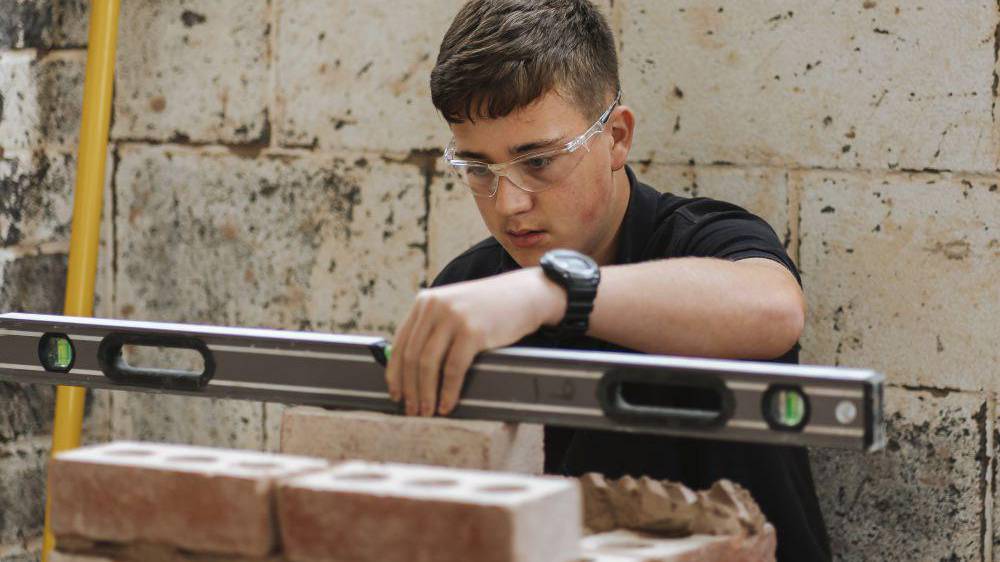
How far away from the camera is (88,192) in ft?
11.9

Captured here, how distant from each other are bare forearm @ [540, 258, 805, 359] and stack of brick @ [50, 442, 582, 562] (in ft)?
1.80

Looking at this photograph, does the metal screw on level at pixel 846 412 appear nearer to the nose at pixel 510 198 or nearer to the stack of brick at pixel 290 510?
the stack of brick at pixel 290 510

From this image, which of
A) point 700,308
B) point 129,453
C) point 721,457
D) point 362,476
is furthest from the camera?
point 721,457

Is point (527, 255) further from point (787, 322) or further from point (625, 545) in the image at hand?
point (625, 545)

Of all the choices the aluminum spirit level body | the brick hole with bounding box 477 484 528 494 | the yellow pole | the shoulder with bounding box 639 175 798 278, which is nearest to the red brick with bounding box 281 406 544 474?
the aluminum spirit level body

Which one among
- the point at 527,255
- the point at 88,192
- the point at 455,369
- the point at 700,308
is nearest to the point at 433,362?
the point at 455,369

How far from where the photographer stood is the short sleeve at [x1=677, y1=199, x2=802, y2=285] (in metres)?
2.30

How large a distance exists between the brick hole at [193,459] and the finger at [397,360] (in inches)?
9.7

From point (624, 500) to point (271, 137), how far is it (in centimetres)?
222

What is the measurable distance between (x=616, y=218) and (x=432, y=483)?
4.69 feet

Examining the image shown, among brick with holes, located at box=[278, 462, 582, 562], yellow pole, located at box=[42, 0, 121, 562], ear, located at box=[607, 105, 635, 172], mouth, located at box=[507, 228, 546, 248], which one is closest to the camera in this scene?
brick with holes, located at box=[278, 462, 582, 562]

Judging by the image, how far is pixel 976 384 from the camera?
111 inches

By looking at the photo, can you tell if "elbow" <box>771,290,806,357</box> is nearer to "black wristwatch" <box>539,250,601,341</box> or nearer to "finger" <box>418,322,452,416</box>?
"black wristwatch" <box>539,250,601,341</box>

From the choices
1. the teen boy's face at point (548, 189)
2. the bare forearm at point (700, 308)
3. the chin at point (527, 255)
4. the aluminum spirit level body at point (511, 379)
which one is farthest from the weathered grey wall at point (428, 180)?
the aluminum spirit level body at point (511, 379)
